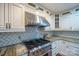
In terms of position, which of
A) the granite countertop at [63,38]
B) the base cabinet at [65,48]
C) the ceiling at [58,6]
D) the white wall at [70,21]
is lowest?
the base cabinet at [65,48]

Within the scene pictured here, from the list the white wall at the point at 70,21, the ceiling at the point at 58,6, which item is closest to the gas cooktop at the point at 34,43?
the white wall at the point at 70,21

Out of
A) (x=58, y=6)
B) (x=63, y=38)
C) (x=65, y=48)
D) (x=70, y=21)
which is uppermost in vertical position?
(x=58, y=6)

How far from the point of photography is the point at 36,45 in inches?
56.0

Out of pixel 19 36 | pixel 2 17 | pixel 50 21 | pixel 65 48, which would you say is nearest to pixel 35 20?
pixel 50 21

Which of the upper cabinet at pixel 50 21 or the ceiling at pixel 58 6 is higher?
the ceiling at pixel 58 6

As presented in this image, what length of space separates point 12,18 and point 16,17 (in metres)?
0.05

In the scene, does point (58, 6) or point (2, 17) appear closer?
point (2, 17)

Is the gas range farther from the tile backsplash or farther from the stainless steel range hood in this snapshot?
the stainless steel range hood

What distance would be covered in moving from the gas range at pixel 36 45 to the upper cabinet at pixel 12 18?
0.21 m

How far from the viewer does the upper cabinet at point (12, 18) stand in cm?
128

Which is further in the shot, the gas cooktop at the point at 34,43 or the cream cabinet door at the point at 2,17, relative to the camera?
the gas cooktop at the point at 34,43

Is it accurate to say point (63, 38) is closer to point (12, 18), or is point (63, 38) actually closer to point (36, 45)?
point (36, 45)

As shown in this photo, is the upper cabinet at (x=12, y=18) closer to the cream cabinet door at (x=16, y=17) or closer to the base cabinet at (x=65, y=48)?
the cream cabinet door at (x=16, y=17)

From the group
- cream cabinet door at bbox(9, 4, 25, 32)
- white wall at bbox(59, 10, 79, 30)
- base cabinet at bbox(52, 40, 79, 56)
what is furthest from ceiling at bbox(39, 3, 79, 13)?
base cabinet at bbox(52, 40, 79, 56)
